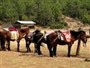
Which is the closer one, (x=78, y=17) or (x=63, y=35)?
(x=63, y=35)

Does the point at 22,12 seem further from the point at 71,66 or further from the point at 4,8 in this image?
the point at 71,66

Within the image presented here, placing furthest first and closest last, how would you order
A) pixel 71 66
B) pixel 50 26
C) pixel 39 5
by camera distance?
pixel 39 5 → pixel 50 26 → pixel 71 66

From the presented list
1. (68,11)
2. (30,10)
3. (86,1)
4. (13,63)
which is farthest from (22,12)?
(13,63)

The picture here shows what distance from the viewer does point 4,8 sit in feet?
269

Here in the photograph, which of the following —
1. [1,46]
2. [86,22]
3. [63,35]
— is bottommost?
Answer: [86,22]

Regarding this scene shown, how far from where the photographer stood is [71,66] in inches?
542

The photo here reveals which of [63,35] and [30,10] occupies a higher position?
[63,35]

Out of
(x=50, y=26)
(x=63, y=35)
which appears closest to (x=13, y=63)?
(x=63, y=35)

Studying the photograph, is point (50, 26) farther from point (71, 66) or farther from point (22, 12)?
point (71, 66)

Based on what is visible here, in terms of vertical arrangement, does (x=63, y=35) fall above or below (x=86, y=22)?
above

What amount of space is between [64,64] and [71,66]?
0.66 meters

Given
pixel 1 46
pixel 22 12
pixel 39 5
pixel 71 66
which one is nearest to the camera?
pixel 71 66

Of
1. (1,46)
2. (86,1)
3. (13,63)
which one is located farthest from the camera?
(86,1)

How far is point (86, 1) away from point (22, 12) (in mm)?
32454
